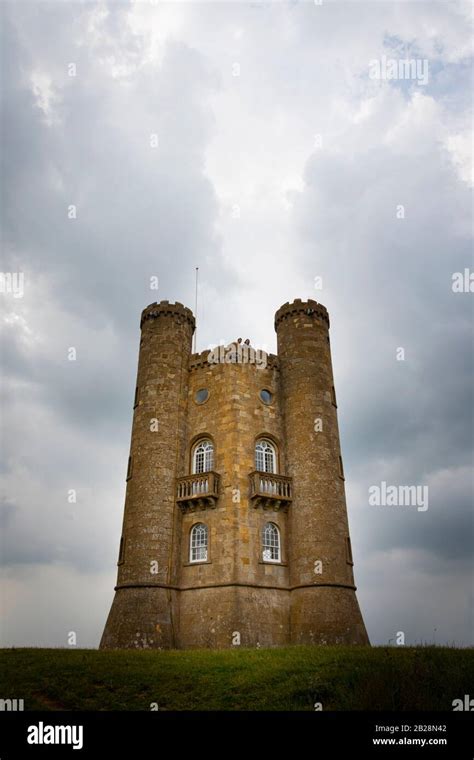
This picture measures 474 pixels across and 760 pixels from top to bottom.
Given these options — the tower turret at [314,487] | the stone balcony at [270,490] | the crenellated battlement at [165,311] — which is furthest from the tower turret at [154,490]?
the tower turret at [314,487]

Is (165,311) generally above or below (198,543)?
above

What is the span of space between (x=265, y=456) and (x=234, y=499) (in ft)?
12.3

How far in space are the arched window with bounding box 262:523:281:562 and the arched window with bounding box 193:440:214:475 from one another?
15.0ft

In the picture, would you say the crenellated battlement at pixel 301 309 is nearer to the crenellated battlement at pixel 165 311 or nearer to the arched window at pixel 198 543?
the crenellated battlement at pixel 165 311

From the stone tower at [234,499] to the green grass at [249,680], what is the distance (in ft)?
25.3

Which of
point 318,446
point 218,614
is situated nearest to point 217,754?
point 218,614

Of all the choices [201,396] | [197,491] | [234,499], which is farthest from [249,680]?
[201,396]

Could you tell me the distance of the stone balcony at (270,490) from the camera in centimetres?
2983

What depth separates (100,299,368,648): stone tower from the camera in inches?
1095

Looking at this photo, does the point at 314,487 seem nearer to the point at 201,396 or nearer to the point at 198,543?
the point at 198,543

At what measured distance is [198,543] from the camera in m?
30.1

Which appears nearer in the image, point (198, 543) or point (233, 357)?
point (198, 543)

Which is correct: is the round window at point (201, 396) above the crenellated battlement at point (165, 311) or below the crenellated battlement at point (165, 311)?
below

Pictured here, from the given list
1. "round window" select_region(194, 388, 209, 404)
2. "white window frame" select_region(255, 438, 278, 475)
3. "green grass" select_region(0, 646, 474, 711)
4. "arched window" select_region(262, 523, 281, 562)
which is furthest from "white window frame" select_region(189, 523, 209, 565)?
"green grass" select_region(0, 646, 474, 711)
